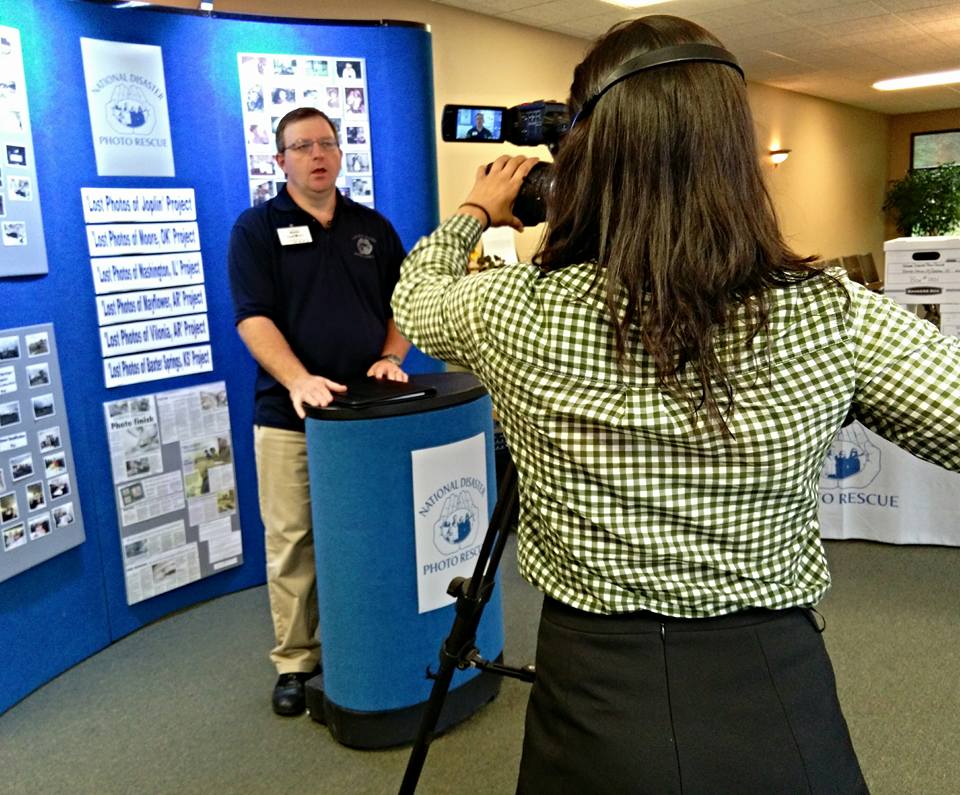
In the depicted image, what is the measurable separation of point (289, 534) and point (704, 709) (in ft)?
5.96

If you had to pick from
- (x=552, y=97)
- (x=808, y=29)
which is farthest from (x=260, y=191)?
(x=808, y=29)

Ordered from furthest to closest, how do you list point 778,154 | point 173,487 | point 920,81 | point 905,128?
point 905,128, point 920,81, point 778,154, point 173,487

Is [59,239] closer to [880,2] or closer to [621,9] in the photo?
[621,9]

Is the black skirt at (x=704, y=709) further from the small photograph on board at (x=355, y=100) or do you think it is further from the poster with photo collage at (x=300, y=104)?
the small photograph on board at (x=355, y=100)

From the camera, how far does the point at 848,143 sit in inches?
453

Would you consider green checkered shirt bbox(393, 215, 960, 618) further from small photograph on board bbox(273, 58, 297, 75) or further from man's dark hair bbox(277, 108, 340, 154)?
small photograph on board bbox(273, 58, 297, 75)

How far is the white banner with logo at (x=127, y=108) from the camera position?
2.85 metres

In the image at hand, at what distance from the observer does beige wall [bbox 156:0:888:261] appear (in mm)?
5023

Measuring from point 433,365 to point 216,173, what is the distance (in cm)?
118

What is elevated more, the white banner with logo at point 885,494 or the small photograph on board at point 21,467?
the small photograph on board at point 21,467

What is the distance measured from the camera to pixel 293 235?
2.42m

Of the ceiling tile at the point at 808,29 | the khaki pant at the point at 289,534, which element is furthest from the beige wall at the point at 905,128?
the khaki pant at the point at 289,534

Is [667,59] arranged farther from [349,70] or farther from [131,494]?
[349,70]

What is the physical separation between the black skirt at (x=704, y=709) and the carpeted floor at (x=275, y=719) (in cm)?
144
